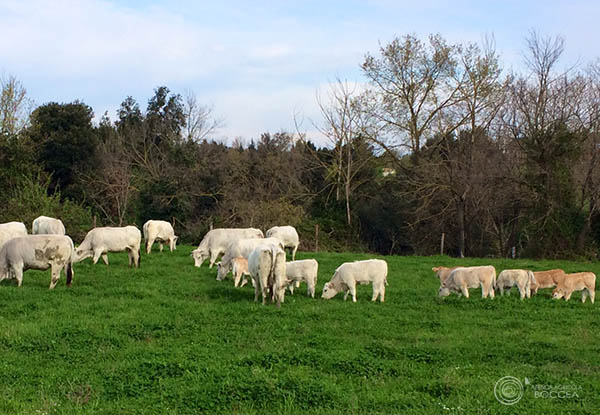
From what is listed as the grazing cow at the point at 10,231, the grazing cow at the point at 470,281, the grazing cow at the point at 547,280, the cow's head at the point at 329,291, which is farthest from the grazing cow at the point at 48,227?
the grazing cow at the point at 547,280

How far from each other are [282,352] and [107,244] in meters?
12.3

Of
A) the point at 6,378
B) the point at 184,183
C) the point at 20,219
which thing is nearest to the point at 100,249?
the point at 6,378

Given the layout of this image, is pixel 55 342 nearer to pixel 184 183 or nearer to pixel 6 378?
pixel 6 378

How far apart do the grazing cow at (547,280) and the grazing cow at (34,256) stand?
12.9 meters

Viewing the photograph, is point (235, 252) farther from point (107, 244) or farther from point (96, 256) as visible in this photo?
point (96, 256)

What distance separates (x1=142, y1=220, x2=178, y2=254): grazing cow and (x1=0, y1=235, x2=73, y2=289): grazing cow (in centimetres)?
782

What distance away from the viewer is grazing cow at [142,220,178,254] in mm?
25411

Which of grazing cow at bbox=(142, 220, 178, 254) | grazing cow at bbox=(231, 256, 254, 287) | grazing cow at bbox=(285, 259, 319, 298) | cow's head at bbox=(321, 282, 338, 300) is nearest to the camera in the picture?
cow's head at bbox=(321, 282, 338, 300)

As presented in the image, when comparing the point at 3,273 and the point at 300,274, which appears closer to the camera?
the point at 3,273

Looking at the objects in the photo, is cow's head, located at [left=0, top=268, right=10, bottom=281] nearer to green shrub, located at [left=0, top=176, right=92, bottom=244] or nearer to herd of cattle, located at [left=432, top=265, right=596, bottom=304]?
herd of cattle, located at [left=432, top=265, right=596, bottom=304]

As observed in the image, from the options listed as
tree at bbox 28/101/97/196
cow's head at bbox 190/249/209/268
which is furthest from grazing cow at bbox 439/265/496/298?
tree at bbox 28/101/97/196

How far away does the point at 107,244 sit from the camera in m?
21.0

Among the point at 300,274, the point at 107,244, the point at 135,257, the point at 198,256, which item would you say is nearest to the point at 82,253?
the point at 107,244

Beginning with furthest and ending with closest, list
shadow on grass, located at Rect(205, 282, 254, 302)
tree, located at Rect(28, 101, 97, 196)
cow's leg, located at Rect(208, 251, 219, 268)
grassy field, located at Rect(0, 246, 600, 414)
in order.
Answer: tree, located at Rect(28, 101, 97, 196)
cow's leg, located at Rect(208, 251, 219, 268)
shadow on grass, located at Rect(205, 282, 254, 302)
grassy field, located at Rect(0, 246, 600, 414)
